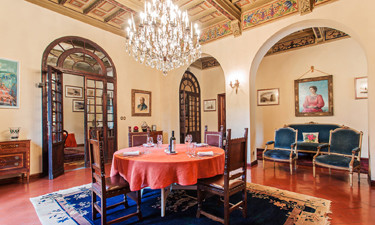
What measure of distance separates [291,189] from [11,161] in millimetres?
5027

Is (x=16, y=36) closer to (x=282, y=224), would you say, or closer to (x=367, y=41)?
(x=282, y=224)

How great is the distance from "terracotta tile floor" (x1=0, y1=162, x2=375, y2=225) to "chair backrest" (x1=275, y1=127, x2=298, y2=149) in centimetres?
55

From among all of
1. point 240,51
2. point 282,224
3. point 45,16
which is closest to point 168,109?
point 240,51

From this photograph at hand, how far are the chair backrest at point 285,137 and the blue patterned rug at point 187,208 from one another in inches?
70.6

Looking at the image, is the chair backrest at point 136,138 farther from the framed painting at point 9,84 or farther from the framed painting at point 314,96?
the framed painting at point 314,96

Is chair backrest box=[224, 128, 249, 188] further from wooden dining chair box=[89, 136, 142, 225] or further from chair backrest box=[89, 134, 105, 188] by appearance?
chair backrest box=[89, 134, 105, 188]

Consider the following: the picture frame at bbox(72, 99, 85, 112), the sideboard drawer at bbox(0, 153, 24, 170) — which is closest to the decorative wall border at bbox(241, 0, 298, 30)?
the sideboard drawer at bbox(0, 153, 24, 170)

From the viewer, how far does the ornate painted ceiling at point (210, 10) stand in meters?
4.02

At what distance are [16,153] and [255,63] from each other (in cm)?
549

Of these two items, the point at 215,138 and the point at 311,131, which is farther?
the point at 311,131

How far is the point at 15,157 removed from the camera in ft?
11.3

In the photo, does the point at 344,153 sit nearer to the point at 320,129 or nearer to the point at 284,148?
the point at 284,148

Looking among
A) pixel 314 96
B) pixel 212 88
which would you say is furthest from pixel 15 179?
pixel 314 96

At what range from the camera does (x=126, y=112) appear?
5570 mm
